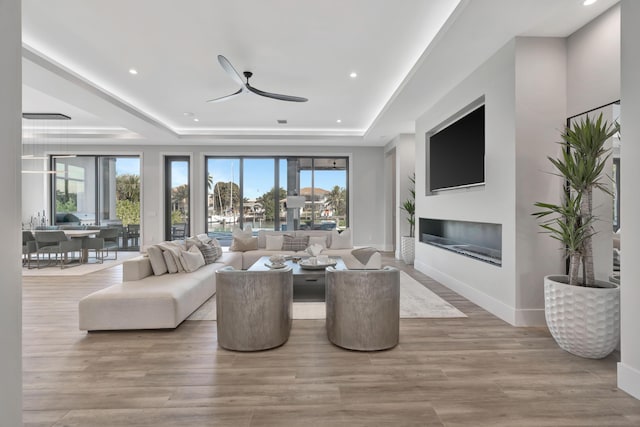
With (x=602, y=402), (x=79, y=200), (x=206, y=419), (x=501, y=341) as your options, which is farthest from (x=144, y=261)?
(x=79, y=200)

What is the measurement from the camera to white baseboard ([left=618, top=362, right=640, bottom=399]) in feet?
6.81

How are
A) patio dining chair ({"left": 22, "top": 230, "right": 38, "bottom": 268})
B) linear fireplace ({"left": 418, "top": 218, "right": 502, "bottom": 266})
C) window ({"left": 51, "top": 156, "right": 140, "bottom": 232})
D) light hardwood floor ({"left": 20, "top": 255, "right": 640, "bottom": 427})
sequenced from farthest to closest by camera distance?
window ({"left": 51, "top": 156, "right": 140, "bottom": 232})
patio dining chair ({"left": 22, "top": 230, "right": 38, "bottom": 268})
linear fireplace ({"left": 418, "top": 218, "right": 502, "bottom": 266})
light hardwood floor ({"left": 20, "top": 255, "right": 640, "bottom": 427})

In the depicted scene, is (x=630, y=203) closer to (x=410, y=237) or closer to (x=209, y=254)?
(x=209, y=254)

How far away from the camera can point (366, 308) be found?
106 inches

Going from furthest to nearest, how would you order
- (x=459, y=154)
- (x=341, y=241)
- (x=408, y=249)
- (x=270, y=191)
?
1. (x=270, y=191)
2. (x=408, y=249)
3. (x=341, y=241)
4. (x=459, y=154)

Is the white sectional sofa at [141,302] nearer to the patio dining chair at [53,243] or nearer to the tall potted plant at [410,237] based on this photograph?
the patio dining chair at [53,243]

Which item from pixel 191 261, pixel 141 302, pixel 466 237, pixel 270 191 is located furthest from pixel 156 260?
pixel 270 191

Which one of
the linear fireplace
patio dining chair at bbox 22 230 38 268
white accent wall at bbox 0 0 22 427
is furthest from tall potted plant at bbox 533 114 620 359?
patio dining chair at bbox 22 230 38 268

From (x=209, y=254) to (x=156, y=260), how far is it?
3.21ft

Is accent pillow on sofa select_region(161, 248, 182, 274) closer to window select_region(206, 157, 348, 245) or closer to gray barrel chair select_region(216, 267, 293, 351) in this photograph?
gray barrel chair select_region(216, 267, 293, 351)

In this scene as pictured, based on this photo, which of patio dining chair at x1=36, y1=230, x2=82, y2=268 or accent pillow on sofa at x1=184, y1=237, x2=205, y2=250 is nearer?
accent pillow on sofa at x1=184, y1=237, x2=205, y2=250

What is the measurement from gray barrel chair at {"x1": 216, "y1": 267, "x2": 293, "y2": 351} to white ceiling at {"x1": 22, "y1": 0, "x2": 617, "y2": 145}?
2565 mm

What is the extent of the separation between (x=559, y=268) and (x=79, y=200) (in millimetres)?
10859

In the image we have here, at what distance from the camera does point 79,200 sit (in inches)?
355
